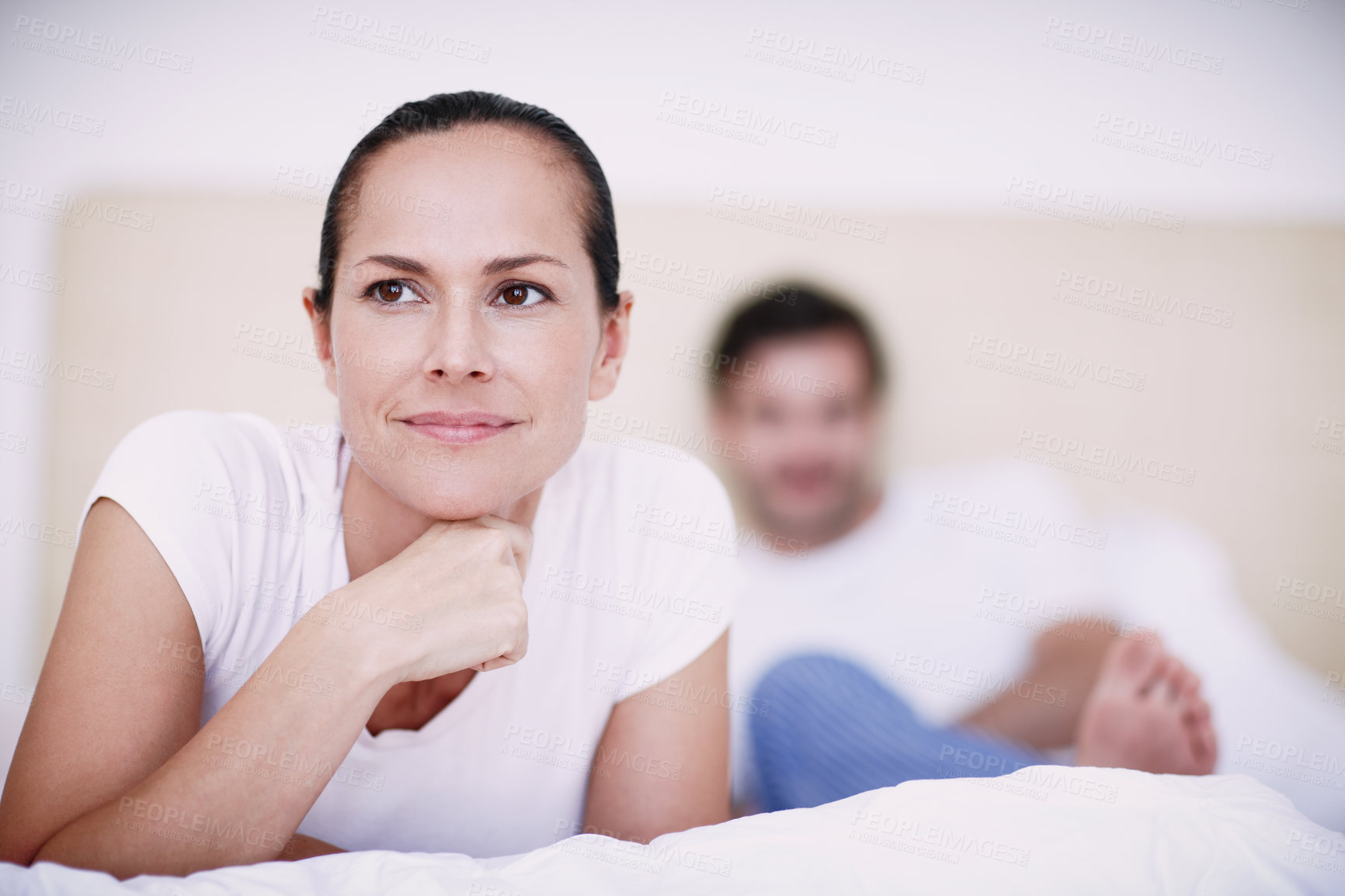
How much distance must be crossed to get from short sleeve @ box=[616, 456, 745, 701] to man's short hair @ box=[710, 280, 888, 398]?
0.95 metres

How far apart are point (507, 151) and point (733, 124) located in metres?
1.21

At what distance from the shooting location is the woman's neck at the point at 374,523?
100cm

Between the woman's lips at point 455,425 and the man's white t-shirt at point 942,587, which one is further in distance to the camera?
the man's white t-shirt at point 942,587

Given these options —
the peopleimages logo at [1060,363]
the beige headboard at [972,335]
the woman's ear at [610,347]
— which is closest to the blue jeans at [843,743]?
the beige headboard at [972,335]

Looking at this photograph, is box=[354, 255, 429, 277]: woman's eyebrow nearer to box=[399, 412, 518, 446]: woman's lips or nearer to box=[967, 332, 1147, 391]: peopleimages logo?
box=[399, 412, 518, 446]: woman's lips

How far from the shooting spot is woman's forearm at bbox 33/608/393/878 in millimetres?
642

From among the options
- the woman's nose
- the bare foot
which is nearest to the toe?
the bare foot

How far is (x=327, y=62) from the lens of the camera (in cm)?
185

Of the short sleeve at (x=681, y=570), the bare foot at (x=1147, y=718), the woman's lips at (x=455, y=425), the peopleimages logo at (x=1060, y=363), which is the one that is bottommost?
the bare foot at (x=1147, y=718)

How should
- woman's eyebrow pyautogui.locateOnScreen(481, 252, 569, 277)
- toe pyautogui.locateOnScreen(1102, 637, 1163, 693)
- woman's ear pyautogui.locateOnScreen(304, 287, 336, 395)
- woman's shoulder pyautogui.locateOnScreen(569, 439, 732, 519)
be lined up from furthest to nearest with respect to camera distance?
toe pyautogui.locateOnScreen(1102, 637, 1163, 693), woman's shoulder pyautogui.locateOnScreen(569, 439, 732, 519), woman's ear pyautogui.locateOnScreen(304, 287, 336, 395), woman's eyebrow pyautogui.locateOnScreen(481, 252, 569, 277)

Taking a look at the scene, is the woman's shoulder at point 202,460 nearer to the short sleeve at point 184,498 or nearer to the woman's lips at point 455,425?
the short sleeve at point 184,498

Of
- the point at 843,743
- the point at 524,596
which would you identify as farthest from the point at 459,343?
the point at 843,743

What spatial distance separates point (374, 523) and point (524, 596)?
0.71 ft

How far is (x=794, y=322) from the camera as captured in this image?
81.5 inches
